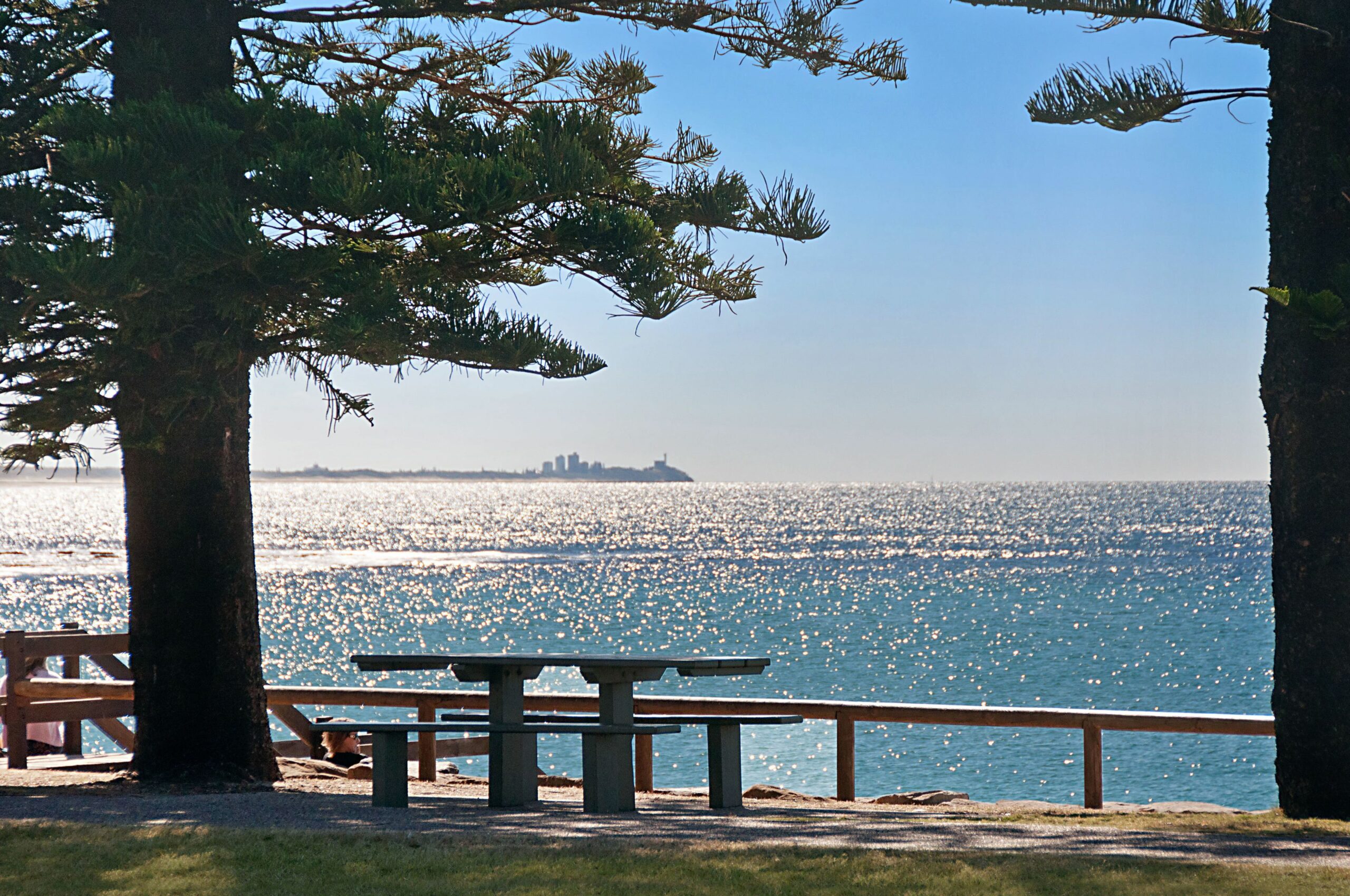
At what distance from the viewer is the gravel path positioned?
5566mm

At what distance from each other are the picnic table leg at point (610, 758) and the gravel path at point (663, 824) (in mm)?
140

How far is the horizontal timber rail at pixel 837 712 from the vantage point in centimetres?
805

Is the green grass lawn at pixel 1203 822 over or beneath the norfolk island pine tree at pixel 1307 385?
beneath

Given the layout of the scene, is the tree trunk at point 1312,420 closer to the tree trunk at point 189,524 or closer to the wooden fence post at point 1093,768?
the wooden fence post at point 1093,768

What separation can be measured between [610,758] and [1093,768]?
3503mm

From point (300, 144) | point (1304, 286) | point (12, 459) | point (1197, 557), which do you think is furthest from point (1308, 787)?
point (1197, 557)

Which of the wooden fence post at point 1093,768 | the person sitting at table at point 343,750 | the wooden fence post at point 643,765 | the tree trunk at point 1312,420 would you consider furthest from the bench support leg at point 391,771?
the tree trunk at point 1312,420

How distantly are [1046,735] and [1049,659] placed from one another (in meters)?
12.3

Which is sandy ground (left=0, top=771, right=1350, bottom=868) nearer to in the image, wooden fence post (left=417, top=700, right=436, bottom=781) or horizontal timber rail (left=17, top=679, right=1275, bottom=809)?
horizontal timber rail (left=17, top=679, right=1275, bottom=809)

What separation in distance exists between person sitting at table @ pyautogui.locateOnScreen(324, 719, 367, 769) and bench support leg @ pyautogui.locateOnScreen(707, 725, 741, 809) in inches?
183

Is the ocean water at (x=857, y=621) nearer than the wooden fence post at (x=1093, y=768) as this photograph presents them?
No

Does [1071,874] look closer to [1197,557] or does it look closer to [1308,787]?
[1308,787]

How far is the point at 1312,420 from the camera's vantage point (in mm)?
7059

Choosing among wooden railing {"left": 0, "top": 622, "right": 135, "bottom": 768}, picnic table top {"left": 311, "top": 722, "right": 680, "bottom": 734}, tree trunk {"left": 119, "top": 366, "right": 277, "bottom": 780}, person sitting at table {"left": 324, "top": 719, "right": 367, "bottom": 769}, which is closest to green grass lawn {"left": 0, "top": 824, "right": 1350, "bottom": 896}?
picnic table top {"left": 311, "top": 722, "right": 680, "bottom": 734}
